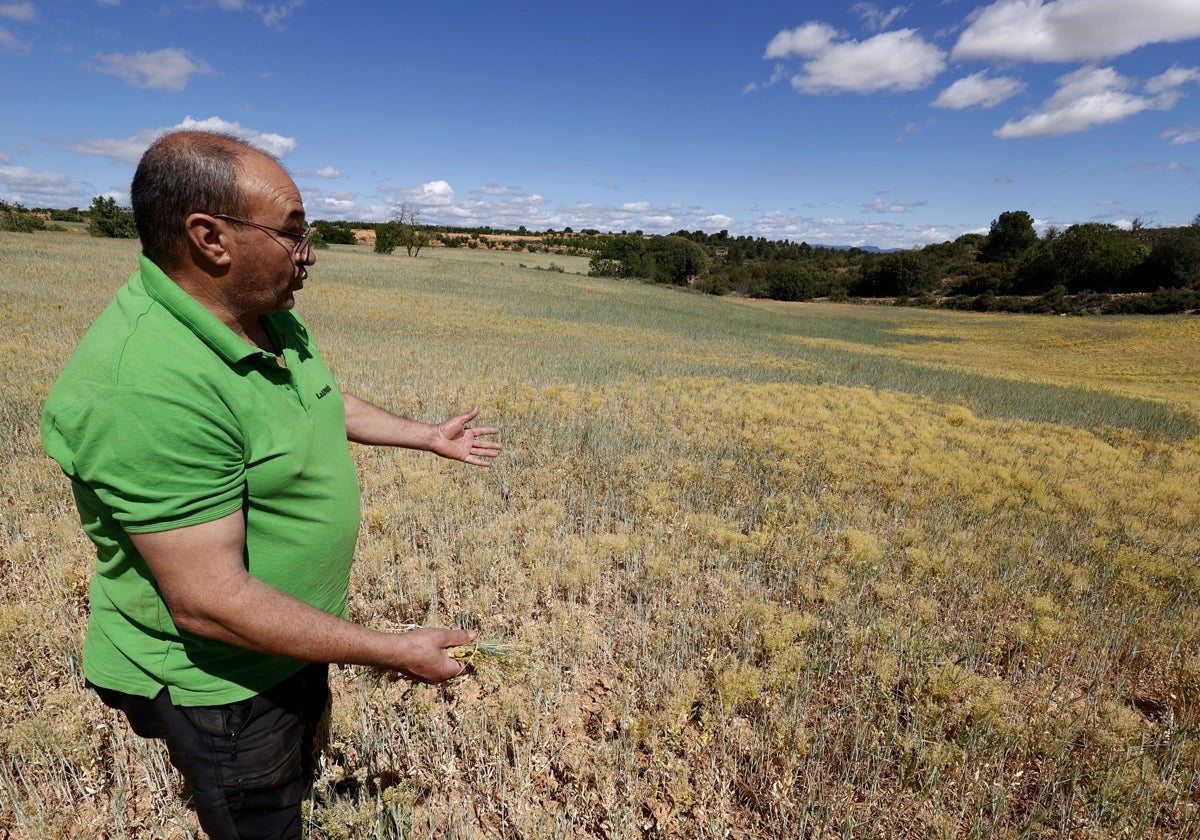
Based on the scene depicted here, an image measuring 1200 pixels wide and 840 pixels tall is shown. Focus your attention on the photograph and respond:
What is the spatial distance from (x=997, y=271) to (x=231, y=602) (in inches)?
2780

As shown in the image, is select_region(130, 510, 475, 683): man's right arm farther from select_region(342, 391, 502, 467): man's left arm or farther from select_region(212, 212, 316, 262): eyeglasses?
select_region(342, 391, 502, 467): man's left arm

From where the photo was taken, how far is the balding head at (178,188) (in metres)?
1.21

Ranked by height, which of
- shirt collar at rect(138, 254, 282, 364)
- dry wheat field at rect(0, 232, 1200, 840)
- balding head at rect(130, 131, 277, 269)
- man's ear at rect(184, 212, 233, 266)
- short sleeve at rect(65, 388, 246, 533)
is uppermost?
balding head at rect(130, 131, 277, 269)

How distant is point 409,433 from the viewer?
234 cm

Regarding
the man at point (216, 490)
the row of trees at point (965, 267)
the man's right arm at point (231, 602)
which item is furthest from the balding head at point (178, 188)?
the row of trees at point (965, 267)

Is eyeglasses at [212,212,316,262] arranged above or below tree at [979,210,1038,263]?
below

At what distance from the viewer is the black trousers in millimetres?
1439

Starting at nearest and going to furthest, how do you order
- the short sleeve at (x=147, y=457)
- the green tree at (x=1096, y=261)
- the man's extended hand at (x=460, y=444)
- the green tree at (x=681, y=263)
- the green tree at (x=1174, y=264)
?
the short sleeve at (x=147, y=457)
the man's extended hand at (x=460, y=444)
the green tree at (x=1174, y=264)
the green tree at (x=1096, y=261)
the green tree at (x=681, y=263)

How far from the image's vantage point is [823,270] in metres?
78.4

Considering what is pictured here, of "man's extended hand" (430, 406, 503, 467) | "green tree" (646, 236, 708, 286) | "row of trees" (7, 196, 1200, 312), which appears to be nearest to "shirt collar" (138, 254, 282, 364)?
"man's extended hand" (430, 406, 503, 467)

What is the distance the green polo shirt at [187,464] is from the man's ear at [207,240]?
10 cm

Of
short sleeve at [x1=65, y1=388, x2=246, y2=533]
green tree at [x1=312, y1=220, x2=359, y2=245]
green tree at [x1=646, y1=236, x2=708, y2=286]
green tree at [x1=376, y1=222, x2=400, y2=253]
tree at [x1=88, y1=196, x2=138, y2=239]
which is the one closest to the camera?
short sleeve at [x1=65, y1=388, x2=246, y2=533]

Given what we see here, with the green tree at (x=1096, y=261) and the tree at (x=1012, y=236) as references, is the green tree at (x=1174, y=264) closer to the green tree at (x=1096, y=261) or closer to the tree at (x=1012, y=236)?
the green tree at (x=1096, y=261)

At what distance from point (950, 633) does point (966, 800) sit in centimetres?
141
